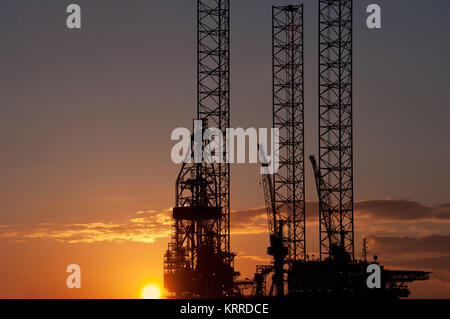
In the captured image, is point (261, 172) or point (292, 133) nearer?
point (292, 133)

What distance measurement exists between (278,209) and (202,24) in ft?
75.3

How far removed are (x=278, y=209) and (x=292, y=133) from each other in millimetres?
9120

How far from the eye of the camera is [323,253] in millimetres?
159375

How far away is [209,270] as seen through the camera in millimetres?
162875

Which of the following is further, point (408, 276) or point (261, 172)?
point (261, 172)

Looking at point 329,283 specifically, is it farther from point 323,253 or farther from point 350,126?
point 350,126
